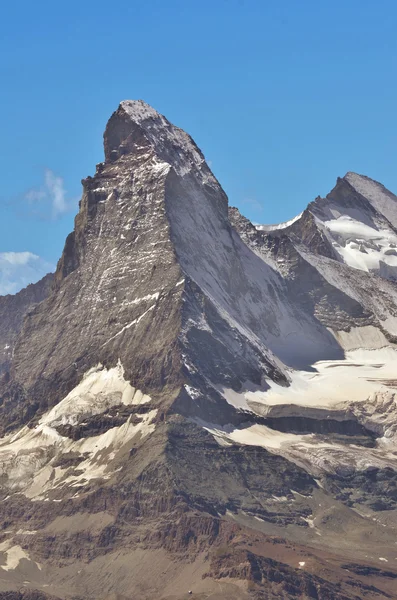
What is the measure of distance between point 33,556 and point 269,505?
30.2 meters

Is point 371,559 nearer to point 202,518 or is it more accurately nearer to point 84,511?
point 202,518

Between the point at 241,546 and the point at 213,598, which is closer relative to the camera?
the point at 213,598

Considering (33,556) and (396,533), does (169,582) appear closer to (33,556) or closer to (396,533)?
(33,556)

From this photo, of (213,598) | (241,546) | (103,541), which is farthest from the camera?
(103,541)

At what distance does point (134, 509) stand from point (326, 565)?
28465 millimetres

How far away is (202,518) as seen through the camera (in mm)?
186125

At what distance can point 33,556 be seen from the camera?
19262cm

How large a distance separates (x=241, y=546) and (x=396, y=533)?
29.7m

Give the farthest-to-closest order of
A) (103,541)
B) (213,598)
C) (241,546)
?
(103,541) < (241,546) < (213,598)

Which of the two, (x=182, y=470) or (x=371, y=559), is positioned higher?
(x=182, y=470)

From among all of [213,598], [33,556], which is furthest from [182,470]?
[213,598]

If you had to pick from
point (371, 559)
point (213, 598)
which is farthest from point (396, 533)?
point (213, 598)

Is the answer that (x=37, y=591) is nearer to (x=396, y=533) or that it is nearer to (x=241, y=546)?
(x=241, y=546)

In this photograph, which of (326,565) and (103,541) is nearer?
(326,565)
